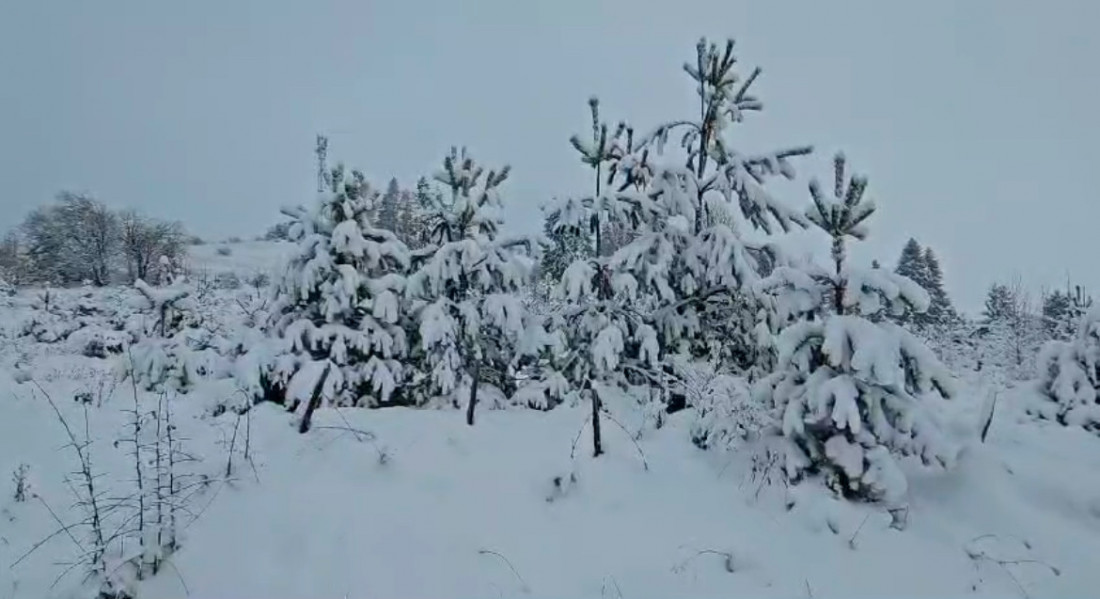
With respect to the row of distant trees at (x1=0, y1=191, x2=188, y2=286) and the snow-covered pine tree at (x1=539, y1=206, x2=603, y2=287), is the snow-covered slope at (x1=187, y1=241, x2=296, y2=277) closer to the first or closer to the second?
the row of distant trees at (x1=0, y1=191, x2=188, y2=286)

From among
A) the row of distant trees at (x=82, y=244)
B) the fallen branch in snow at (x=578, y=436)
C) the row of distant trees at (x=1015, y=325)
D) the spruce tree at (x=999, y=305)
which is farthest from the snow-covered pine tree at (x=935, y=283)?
the row of distant trees at (x=82, y=244)

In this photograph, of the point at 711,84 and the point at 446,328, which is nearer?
the point at 446,328

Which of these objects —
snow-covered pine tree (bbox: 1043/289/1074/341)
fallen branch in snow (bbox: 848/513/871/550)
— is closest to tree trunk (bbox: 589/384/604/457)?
fallen branch in snow (bbox: 848/513/871/550)

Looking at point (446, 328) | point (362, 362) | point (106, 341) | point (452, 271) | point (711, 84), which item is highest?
point (711, 84)

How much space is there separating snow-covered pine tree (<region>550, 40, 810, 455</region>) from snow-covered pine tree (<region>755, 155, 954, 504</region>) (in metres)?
1.36

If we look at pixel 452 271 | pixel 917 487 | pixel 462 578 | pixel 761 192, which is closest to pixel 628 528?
pixel 462 578

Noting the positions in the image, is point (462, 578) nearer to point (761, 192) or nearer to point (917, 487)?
point (917, 487)

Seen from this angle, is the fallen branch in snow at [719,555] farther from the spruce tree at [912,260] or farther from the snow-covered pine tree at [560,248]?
the spruce tree at [912,260]

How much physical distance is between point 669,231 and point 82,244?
Answer: 4940cm

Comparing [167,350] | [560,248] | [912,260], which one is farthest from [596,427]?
[912,260]

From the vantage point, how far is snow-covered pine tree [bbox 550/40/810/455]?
6.77 m

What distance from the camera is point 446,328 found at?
692 cm

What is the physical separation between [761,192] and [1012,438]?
338cm

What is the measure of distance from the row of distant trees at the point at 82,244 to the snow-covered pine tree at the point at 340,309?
4062cm
